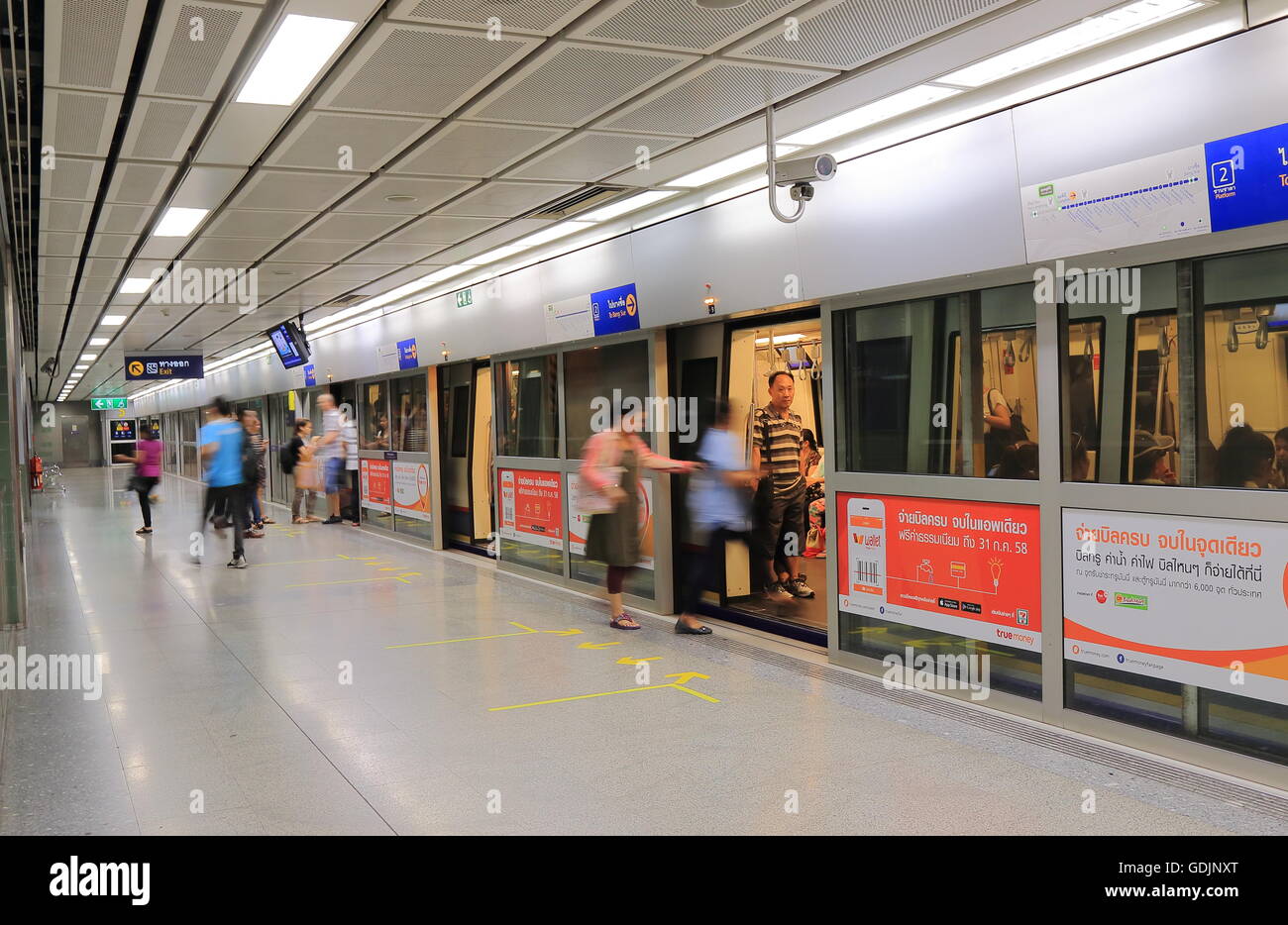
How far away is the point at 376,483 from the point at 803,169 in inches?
405

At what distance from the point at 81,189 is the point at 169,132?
1.60 metres

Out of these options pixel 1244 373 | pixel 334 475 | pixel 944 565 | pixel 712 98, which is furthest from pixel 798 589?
pixel 334 475

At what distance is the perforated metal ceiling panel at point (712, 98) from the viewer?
4629 mm

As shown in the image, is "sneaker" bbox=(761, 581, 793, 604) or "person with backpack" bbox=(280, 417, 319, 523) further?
"person with backpack" bbox=(280, 417, 319, 523)

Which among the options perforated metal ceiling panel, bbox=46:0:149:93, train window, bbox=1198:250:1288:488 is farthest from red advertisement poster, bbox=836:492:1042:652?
A: perforated metal ceiling panel, bbox=46:0:149:93

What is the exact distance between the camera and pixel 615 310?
7.77 metres

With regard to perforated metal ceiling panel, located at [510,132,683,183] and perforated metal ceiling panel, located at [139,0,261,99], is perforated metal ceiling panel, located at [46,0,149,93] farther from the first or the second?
perforated metal ceiling panel, located at [510,132,683,183]

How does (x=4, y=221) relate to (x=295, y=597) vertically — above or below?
above

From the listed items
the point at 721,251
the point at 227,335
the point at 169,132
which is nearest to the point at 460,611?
the point at 721,251

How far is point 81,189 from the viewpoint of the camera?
254 inches

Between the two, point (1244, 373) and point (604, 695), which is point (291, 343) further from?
point (1244, 373)

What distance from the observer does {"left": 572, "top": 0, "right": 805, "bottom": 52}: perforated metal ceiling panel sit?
3832mm

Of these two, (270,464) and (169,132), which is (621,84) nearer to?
(169,132)

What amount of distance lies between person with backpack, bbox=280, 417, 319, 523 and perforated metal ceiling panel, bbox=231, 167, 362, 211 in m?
7.92
